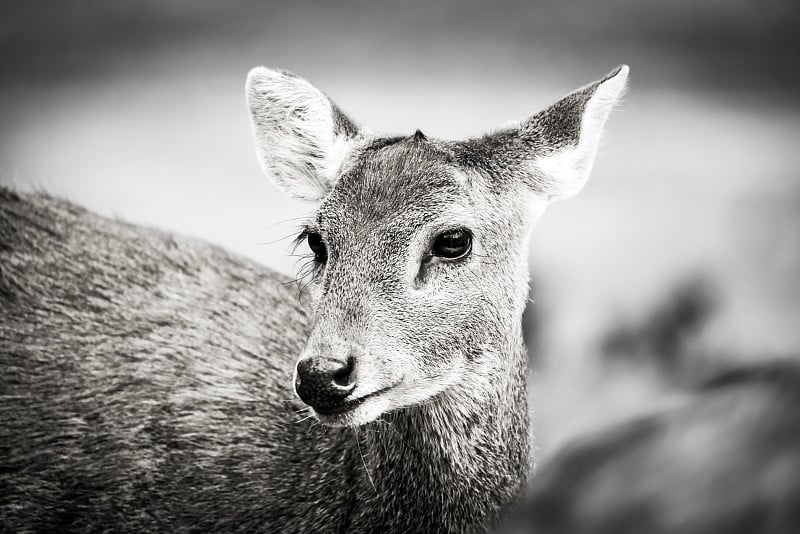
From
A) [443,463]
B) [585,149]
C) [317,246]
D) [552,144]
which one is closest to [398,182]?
[317,246]

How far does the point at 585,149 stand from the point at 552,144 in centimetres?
12

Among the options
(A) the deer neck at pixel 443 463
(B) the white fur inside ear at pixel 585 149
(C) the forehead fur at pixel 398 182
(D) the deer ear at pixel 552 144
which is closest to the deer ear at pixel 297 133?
(C) the forehead fur at pixel 398 182

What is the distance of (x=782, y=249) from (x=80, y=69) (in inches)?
→ 130

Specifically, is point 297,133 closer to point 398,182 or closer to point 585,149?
point 398,182

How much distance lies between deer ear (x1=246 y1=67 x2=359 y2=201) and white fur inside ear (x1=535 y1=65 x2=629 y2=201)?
2.30 ft

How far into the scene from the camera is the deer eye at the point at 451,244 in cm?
277

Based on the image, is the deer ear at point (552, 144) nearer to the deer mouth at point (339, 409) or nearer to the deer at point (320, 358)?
the deer at point (320, 358)

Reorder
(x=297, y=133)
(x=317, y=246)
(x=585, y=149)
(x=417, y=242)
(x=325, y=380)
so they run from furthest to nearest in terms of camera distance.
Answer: (x=297, y=133), (x=585, y=149), (x=317, y=246), (x=417, y=242), (x=325, y=380)

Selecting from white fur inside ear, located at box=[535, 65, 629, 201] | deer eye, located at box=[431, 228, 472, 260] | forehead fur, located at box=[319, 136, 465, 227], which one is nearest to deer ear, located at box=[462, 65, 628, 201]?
white fur inside ear, located at box=[535, 65, 629, 201]

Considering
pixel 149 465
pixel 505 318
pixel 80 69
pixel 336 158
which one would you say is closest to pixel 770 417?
pixel 505 318

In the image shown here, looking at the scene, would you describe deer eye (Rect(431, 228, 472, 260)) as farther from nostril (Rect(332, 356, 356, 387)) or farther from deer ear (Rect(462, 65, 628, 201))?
nostril (Rect(332, 356, 356, 387))

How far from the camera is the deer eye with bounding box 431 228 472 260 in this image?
277 centimetres

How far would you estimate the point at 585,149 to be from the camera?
3.05m

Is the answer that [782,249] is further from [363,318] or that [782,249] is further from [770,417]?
[363,318]
